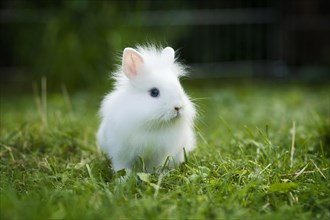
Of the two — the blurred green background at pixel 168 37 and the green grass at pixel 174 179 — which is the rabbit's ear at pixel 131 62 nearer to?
the green grass at pixel 174 179

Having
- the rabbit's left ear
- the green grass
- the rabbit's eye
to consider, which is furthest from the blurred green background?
the rabbit's eye

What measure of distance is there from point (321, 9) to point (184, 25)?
2639 millimetres

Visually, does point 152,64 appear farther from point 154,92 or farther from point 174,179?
point 174,179

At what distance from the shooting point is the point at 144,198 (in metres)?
2.43

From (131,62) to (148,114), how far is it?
1.03 ft

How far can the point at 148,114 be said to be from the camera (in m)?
2.84

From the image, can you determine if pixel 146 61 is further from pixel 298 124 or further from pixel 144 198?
pixel 298 124

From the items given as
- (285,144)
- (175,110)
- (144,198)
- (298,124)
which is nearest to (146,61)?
(175,110)

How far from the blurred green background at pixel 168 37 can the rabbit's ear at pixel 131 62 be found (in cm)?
346

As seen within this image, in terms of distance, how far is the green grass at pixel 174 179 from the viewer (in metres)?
2.30

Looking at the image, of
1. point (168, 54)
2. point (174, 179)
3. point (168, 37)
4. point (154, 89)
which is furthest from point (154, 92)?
point (168, 37)

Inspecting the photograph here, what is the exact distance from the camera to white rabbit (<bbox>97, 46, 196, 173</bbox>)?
286cm

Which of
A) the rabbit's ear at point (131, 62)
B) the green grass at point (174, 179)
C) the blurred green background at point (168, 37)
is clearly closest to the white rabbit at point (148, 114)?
the rabbit's ear at point (131, 62)

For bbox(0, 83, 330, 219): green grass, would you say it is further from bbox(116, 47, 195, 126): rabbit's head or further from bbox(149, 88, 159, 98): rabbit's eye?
bbox(149, 88, 159, 98): rabbit's eye
